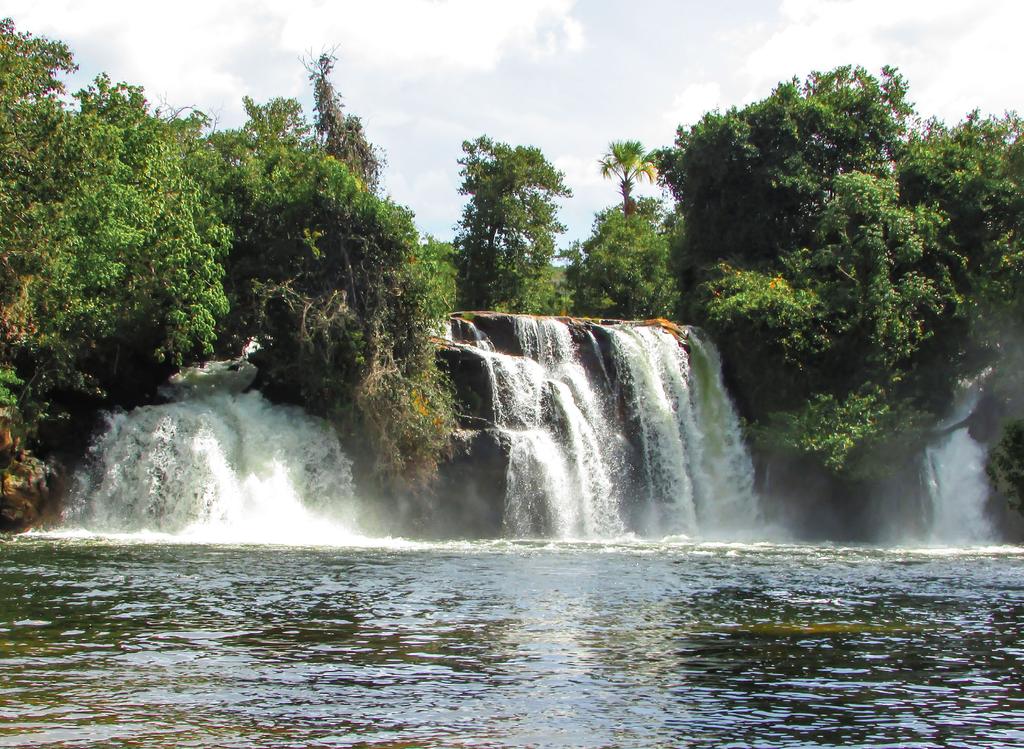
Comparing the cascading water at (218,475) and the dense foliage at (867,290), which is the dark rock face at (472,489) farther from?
the dense foliage at (867,290)

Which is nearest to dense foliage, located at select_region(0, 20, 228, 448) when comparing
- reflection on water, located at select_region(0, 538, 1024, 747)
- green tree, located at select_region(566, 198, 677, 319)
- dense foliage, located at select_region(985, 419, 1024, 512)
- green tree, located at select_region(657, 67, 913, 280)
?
reflection on water, located at select_region(0, 538, 1024, 747)

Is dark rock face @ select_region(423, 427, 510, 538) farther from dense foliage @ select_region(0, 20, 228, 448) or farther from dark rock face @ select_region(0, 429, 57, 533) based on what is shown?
dark rock face @ select_region(0, 429, 57, 533)

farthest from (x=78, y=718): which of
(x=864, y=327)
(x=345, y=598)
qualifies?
(x=864, y=327)

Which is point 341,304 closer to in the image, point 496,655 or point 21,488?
point 21,488

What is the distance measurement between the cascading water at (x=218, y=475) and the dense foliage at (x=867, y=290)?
11.4m

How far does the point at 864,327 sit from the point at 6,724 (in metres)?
25.9

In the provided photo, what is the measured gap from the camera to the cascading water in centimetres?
2362

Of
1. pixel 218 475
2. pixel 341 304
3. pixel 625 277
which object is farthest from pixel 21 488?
pixel 625 277

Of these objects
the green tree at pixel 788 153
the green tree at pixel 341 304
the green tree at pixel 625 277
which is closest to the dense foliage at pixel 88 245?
the green tree at pixel 341 304

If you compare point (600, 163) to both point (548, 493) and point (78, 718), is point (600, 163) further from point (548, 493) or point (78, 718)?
point (78, 718)

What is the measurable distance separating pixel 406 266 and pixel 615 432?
21.8 ft

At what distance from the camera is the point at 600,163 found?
200 feet

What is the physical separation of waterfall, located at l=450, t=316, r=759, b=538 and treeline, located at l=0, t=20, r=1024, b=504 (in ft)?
4.36

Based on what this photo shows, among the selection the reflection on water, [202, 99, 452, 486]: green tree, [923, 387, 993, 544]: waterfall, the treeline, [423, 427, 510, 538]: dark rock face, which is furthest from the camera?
[923, 387, 993, 544]: waterfall
